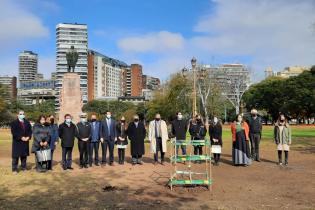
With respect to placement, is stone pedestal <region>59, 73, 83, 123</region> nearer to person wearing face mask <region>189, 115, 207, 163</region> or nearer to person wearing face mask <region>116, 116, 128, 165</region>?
person wearing face mask <region>116, 116, 128, 165</region>

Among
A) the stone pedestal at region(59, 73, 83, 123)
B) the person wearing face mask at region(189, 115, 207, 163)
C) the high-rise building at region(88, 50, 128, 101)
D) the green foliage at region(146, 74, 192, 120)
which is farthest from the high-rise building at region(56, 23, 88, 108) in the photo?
the person wearing face mask at region(189, 115, 207, 163)

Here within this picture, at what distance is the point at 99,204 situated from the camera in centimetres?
840

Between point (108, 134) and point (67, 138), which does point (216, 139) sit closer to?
point (108, 134)

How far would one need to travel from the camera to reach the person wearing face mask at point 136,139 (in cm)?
1562

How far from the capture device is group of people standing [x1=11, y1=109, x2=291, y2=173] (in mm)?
13852

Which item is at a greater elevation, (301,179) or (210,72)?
(210,72)

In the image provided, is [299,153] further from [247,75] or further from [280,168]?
[247,75]

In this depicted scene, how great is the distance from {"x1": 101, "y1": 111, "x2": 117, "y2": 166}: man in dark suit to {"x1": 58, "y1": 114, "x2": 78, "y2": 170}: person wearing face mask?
3.91 ft

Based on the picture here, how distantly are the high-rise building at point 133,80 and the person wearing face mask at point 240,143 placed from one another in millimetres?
166662

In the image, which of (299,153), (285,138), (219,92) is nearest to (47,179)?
(285,138)

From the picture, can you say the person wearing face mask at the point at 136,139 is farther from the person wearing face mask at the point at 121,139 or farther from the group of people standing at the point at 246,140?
the group of people standing at the point at 246,140

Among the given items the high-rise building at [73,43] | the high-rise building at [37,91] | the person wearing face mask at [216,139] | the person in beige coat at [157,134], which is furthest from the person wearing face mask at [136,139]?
the high-rise building at [37,91]

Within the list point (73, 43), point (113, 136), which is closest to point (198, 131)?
point (113, 136)

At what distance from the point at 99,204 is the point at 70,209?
2.22 ft
